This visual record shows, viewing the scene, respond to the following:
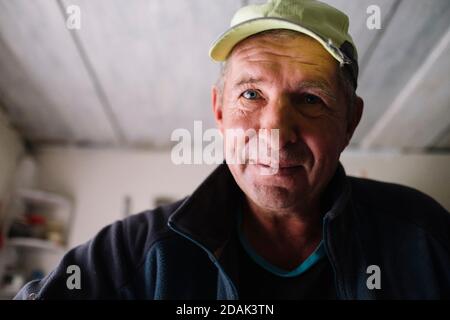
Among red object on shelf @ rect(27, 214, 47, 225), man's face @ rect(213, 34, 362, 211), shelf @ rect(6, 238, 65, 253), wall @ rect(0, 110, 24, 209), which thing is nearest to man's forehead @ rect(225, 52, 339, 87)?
man's face @ rect(213, 34, 362, 211)

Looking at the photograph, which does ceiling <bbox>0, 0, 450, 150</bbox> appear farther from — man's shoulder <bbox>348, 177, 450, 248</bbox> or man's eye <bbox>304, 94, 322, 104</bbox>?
man's eye <bbox>304, 94, 322, 104</bbox>

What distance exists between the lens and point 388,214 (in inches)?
24.3

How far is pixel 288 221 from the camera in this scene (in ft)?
2.13

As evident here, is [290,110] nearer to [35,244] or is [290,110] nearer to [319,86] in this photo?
[319,86]

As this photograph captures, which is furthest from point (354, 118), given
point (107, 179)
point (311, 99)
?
point (107, 179)

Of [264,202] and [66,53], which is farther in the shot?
[66,53]

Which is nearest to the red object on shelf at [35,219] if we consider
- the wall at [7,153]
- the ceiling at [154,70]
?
the ceiling at [154,70]

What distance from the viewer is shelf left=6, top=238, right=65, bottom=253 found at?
4.98 feet

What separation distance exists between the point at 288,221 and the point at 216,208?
0.13 m

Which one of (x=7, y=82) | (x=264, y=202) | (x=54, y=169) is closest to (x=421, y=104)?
(x=264, y=202)

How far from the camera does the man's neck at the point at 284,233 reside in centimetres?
63

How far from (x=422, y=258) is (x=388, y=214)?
0.29 feet
